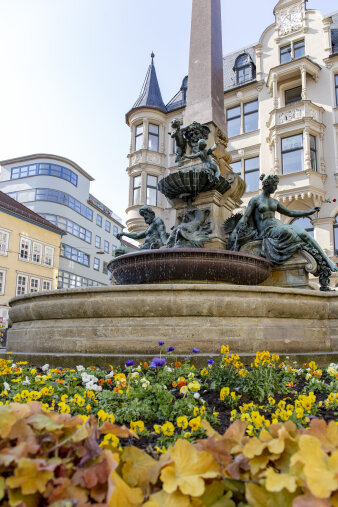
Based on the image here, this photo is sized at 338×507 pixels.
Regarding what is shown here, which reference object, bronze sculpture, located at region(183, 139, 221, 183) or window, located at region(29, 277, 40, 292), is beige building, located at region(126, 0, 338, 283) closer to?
window, located at region(29, 277, 40, 292)

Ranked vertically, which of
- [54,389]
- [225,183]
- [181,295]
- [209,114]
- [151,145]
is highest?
[151,145]

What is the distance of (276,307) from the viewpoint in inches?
196

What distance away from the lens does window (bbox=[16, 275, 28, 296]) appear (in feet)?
116

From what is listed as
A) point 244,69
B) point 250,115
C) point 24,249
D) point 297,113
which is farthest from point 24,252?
point 297,113

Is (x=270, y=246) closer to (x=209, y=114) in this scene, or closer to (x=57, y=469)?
(x=209, y=114)

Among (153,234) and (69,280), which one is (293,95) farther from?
(69,280)

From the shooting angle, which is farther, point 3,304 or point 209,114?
point 3,304

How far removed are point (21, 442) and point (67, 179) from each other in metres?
47.3

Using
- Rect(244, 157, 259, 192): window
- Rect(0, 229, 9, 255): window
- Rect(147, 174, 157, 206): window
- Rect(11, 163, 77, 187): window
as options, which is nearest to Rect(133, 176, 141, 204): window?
Rect(147, 174, 157, 206): window

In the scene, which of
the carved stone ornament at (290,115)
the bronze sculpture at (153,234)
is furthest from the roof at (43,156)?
the bronze sculpture at (153,234)

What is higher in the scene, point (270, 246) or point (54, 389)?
point (270, 246)

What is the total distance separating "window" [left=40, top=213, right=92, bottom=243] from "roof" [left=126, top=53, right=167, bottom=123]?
17754mm

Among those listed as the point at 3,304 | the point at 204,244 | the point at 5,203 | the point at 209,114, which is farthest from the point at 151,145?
the point at 204,244

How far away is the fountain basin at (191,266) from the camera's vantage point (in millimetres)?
6078
